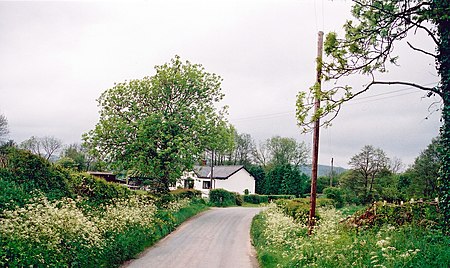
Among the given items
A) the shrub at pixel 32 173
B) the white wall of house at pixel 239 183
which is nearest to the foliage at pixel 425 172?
the shrub at pixel 32 173

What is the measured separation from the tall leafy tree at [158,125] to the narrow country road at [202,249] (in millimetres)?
4468

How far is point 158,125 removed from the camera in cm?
2469

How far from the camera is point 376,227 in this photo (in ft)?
36.8

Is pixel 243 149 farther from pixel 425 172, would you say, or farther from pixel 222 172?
pixel 425 172

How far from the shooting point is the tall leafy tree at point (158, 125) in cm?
2517

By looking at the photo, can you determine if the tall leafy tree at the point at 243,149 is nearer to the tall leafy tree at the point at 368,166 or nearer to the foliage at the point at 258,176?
the foliage at the point at 258,176

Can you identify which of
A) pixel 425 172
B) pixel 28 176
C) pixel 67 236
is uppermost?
pixel 425 172

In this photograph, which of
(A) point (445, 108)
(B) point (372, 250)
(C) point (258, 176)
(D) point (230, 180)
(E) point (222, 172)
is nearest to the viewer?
(B) point (372, 250)

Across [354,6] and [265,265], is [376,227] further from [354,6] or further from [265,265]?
[354,6]

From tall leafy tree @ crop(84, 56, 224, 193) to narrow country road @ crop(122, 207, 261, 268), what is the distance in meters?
4.47

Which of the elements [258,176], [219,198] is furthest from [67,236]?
[258,176]

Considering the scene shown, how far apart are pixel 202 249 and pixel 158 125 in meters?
11.0

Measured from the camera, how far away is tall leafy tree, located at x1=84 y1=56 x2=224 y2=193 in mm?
25172

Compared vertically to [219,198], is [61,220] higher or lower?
higher
